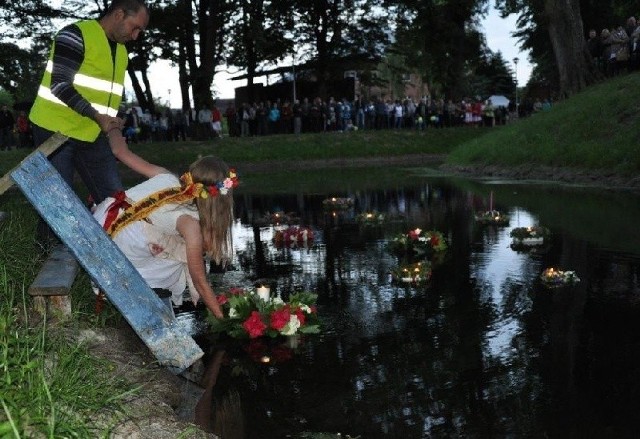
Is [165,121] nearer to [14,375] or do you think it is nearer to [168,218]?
[168,218]

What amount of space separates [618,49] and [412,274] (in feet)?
70.2

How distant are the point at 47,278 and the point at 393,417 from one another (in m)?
2.28

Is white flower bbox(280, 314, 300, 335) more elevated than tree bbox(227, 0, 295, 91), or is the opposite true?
tree bbox(227, 0, 295, 91)

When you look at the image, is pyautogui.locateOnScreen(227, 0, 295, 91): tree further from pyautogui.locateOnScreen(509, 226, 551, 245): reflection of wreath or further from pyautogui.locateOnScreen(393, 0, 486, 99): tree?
pyautogui.locateOnScreen(509, 226, 551, 245): reflection of wreath

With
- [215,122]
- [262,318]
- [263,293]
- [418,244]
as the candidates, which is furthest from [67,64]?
[215,122]

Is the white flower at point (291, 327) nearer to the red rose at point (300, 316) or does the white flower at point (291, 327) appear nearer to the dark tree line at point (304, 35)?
the red rose at point (300, 316)

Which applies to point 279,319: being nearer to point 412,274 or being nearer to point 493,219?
point 412,274

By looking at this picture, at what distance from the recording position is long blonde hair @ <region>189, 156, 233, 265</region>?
587 cm

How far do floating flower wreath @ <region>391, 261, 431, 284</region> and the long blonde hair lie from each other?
2.63m

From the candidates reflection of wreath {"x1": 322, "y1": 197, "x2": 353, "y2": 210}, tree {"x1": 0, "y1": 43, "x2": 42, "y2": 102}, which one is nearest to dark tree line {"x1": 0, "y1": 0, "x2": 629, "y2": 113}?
tree {"x1": 0, "y1": 43, "x2": 42, "y2": 102}

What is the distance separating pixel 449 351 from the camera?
567cm

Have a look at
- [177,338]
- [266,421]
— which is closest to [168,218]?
[177,338]

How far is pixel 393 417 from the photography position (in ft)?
14.6

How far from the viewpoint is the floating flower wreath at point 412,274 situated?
818cm
